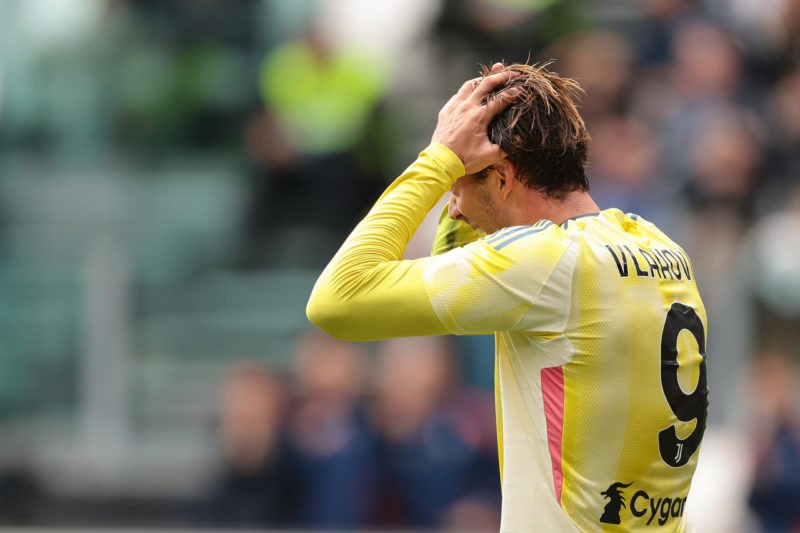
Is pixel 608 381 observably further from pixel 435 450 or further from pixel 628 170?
pixel 628 170

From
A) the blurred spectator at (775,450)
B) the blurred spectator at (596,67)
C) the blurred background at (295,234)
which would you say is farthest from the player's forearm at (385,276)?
the blurred spectator at (596,67)

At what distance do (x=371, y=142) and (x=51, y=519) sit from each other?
10.6 feet

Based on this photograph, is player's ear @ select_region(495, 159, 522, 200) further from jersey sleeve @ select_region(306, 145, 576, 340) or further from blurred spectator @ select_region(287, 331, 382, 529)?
blurred spectator @ select_region(287, 331, 382, 529)

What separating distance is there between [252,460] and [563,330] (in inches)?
190

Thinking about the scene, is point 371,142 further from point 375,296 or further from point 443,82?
point 375,296

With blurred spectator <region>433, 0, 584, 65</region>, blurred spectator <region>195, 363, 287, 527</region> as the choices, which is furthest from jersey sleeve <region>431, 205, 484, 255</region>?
blurred spectator <region>433, 0, 584, 65</region>

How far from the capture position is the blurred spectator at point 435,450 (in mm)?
7484

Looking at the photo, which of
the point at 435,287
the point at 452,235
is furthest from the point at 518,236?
the point at 452,235

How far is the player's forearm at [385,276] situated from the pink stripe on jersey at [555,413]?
31 cm

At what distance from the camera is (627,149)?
7.92 m

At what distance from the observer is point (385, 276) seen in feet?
10.4

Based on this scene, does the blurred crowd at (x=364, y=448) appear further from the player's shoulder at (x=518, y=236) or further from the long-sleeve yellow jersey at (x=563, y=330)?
the player's shoulder at (x=518, y=236)

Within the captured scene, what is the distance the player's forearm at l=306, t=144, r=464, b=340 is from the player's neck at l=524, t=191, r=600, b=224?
0.22m

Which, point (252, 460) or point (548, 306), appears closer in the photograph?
point (548, 306)
